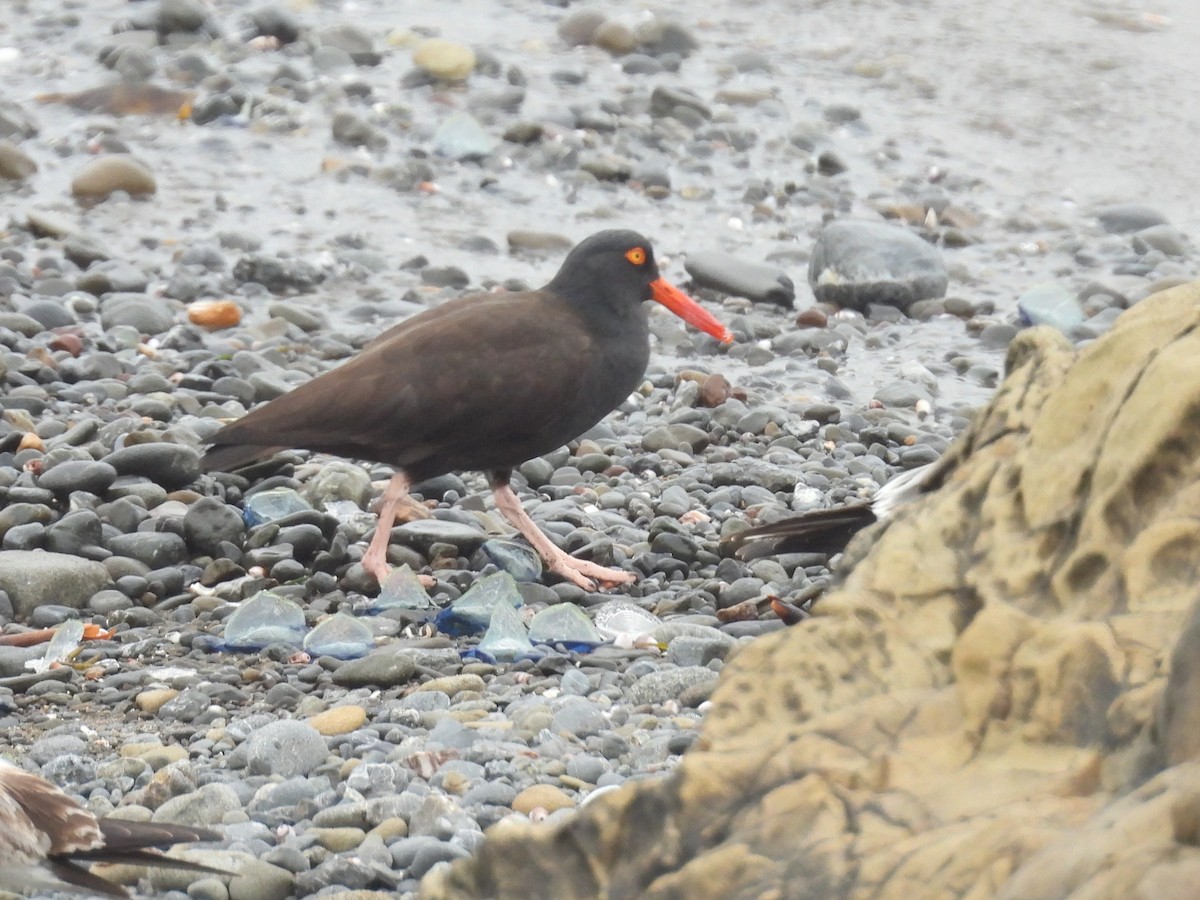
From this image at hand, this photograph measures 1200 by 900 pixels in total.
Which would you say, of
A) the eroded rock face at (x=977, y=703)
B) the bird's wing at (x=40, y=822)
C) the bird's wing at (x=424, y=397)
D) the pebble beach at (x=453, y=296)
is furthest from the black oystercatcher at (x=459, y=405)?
the eroded rock face at (x=977, y=703)

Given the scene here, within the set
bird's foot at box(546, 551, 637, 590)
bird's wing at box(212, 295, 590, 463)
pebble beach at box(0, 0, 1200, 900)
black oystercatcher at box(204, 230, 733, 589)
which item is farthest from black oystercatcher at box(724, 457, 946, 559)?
bird's wing at box(212, 295, 590, 463)

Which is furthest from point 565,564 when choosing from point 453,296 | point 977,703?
point 453,296

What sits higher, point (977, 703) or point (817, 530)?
point (977, 703)

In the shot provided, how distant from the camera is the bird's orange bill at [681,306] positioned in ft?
20.5

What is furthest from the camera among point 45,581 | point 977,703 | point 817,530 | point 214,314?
point 214,314

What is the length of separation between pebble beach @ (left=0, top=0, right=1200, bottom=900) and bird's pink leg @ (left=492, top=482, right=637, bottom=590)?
79mm

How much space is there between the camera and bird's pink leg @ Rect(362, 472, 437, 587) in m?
5.24

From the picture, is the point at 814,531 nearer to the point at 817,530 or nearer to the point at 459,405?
the point at 817,530

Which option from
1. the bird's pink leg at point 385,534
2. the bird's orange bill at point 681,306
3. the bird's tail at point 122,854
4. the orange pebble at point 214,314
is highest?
the bird's tail at point 122,854

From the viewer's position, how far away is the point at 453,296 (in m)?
8.95

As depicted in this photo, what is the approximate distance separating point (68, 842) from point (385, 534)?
2429mm

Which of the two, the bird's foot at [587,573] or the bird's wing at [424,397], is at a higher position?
the bird's wing at [424,397]

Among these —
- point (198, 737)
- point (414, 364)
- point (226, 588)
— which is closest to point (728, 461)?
point (414, 364)

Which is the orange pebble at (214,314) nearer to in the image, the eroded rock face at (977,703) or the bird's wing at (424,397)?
the bird's wing at (424,397)
